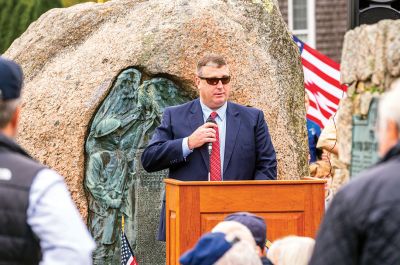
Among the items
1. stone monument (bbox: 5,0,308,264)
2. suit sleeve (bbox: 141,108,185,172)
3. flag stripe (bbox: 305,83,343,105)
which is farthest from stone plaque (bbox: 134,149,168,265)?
flag stripe (bbox: 305,83,343,105)

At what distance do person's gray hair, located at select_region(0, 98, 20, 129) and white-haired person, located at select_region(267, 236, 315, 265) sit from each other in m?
1.17

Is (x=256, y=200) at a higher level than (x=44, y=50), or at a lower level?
lower

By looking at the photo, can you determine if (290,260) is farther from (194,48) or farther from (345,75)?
(194,48)

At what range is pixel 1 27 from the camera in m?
24.9

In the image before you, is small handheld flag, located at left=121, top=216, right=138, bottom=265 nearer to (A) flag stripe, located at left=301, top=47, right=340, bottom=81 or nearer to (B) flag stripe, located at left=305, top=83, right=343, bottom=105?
(B) flag stripe, located at left=305, top=83, right=343, bottom=105

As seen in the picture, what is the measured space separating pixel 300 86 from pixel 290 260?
20.0ft

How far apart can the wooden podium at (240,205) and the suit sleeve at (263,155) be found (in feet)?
2.39

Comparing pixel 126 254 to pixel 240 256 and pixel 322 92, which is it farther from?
pixel 322 92

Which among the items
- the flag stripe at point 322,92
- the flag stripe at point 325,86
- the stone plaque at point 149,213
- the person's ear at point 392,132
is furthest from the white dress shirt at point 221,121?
the flag stripe at point 325,86

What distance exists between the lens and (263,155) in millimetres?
8906

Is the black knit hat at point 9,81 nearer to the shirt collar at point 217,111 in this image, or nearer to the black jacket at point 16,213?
the black jacket at point 16,213

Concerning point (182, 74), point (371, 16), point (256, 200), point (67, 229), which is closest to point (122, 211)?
point (182, 74)

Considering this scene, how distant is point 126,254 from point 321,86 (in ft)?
19.7

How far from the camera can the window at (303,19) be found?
28.5 meters
